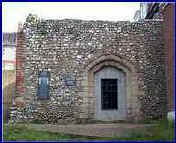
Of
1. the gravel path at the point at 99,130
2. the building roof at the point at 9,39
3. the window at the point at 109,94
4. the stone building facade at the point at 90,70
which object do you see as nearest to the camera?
the gravel path at the point at 99,130

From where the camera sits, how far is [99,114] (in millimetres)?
15625

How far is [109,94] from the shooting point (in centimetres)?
1584

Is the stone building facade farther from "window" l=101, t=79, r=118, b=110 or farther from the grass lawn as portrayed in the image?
the grass lawn

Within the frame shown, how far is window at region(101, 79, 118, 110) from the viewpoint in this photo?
15.8 meters

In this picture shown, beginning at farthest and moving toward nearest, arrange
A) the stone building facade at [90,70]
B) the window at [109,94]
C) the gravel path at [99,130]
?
1. the window at [109,94]
2. the stone building facade at [90,70]
3. the gravel path at [99,130]

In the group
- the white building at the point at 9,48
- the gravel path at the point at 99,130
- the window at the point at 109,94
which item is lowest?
the gravel path at the point at 99,130

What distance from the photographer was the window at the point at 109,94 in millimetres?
15758

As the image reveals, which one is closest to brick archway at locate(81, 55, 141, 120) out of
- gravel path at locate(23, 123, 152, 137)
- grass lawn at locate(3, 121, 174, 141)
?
gravel path at locate(23, 123, 152, 137)

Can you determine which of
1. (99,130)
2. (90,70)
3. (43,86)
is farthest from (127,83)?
(99,130)

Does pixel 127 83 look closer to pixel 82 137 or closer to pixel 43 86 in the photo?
pixel 43 86

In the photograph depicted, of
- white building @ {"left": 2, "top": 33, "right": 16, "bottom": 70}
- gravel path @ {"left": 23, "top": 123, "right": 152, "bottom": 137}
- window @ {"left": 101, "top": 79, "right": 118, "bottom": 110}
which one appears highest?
white building @ {"left": 2, "top": 33, "right": 16, "bottom": 70}

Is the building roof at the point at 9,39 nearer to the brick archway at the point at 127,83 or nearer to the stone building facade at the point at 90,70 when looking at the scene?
the stone building facade at the point at 90,70

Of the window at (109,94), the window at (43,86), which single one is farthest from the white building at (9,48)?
the window at (109,94)

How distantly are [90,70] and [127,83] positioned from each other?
1818 mm
